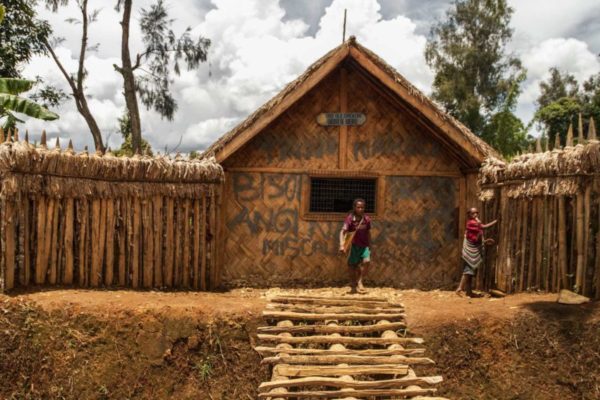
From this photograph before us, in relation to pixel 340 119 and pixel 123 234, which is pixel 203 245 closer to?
pixel 123 234

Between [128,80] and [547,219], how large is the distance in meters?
14.6

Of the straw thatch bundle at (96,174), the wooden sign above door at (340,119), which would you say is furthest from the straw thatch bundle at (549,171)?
the straw thatch bundle at (96,174)

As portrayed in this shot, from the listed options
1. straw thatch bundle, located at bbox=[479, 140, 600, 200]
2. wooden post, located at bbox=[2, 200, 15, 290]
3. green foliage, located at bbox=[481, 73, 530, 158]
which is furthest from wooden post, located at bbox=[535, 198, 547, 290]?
green foliage, located at bbox=[481, 73, 530, 158]

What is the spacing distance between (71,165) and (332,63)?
440 cm

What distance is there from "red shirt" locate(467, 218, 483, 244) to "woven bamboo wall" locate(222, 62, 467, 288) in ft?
3.82

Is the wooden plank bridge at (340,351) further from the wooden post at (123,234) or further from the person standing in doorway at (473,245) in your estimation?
the wooden post at (123,234)

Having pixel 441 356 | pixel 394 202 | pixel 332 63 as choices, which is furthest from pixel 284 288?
pixel 332 63

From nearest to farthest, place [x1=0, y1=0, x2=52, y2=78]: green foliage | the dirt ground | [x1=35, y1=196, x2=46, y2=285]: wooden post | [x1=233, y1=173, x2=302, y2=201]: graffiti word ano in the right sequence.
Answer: the dirt ground
[x1=35, y1=196, x2=46, y2=285]: wooden post
[x1=233, y1=173, x2=302, y2=201]: graffiti word ano
[x1=0, y1=0, x2=52, y2=78]: green foliage

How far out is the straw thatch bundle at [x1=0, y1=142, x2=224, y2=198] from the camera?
661cm

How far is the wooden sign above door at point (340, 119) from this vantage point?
8.70 m

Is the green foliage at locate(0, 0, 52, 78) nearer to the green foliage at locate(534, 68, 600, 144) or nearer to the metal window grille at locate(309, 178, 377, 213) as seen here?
the metal window grille at locate(309, 178, 377, 213)

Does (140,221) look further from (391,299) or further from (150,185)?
(391,299)

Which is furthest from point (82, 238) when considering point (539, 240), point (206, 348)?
point (539, 240)

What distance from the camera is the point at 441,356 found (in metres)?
6.32
